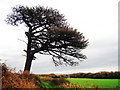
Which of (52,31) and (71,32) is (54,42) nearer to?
(52,31)

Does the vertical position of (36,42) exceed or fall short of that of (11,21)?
it falls short

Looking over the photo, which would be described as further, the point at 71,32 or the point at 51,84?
the point at 71,32

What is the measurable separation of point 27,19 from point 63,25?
582 centimetres

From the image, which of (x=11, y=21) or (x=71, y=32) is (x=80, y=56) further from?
Result: (x=11, y=21)

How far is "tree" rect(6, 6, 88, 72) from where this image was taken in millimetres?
17975

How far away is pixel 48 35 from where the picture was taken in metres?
18.2

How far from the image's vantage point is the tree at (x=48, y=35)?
59.0 ft

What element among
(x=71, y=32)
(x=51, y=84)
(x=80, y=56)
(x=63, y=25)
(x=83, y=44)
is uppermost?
(x=63, y=25)

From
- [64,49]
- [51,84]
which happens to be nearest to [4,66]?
[51,84]

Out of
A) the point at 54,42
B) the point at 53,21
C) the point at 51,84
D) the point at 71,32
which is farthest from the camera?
the point at 53,21

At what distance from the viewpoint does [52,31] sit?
59.2ft

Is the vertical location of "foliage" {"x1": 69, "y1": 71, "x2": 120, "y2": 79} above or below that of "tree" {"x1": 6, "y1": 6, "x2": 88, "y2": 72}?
below

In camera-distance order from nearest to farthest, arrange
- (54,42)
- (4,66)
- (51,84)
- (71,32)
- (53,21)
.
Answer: (4,66)
(51,84)
(71,32)
(54,42)
(53,21)

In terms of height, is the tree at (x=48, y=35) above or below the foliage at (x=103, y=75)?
above
